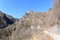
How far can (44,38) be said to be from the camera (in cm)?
1733

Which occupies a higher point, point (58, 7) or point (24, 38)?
point (58, 7)

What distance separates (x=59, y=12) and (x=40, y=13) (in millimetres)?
14203

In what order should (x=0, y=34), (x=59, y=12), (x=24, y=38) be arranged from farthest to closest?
(x=0, y=34) → (x=24, y=38) → (x=59, y=12)

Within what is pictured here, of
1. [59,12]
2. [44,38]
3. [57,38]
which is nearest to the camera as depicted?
[57,38]

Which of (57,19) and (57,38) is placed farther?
(57,19)

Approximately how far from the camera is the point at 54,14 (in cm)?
2142

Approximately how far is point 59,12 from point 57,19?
97 centimetres

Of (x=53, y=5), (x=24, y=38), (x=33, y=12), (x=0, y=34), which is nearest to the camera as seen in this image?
(x=53, y=5)

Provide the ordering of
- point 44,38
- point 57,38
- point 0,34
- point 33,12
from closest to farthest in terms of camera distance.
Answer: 1. point 57,38
2. point 44,38
3. point 0,34
4. point 33,12

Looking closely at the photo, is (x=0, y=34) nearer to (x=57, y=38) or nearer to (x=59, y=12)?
(x=59, y=12)

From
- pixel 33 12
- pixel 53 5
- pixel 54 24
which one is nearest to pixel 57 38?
pixel 54 24

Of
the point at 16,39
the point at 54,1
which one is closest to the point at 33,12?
the point at 16,39

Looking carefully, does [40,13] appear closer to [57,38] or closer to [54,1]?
[54,1]

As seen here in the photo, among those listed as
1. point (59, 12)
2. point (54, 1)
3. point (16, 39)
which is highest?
point (54, 1)
